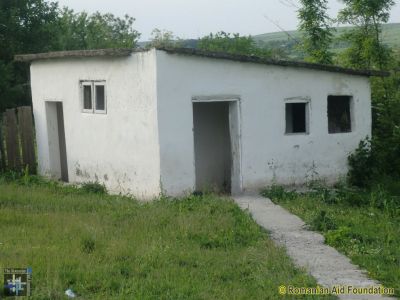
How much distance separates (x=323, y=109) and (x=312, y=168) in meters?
1.31

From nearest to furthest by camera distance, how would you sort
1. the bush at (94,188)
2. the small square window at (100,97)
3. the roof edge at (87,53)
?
the roof edge at (87,53) < the bush at (94,188) < the small square window at (100,97)

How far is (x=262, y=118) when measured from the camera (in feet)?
42.6

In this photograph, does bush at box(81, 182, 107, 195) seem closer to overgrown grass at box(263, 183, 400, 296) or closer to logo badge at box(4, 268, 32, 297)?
overgrown grass at box(263, 183, 400, 296)

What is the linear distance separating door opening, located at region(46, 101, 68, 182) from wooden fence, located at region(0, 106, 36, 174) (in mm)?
441

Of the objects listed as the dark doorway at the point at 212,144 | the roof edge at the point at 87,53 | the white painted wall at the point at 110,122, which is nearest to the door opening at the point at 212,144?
the dark doorway at the point at 212,144

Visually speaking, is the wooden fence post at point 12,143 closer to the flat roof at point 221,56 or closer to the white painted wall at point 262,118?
the flat roof at point 221,56

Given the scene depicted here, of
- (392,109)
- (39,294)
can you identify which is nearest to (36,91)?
(392,109)

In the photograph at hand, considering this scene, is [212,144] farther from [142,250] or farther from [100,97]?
[142,250]

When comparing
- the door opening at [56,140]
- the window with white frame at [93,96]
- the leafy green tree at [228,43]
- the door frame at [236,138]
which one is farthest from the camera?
the leafy green tree at [228,43]

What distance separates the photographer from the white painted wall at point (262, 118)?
12.0 meters

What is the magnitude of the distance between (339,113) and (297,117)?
4.06 ft

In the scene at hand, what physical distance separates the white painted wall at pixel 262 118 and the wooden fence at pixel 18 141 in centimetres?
477

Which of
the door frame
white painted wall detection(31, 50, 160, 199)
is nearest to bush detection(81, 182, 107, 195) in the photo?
white painted wall detection(31, 50, 160, 199)

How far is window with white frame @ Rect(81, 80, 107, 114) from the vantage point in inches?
537
